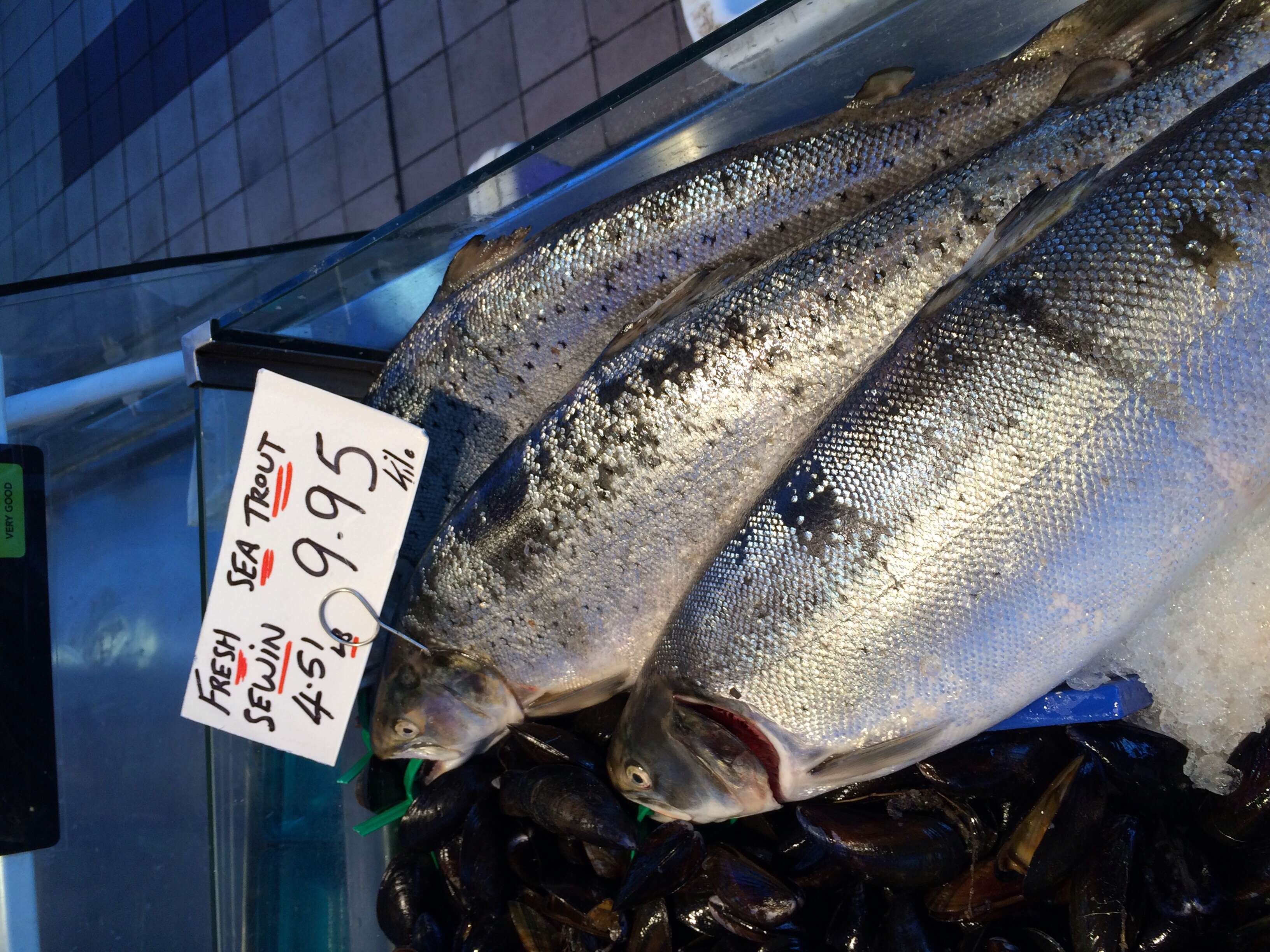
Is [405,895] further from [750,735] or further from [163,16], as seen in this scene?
[163,16]

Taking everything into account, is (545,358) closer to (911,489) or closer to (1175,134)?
(911,489)

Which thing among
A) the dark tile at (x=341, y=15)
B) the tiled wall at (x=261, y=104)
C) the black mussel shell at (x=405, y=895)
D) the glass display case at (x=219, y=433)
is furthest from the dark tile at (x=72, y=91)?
the black mussel shell at (x=405, y=895)

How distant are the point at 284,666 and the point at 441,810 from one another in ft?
1.91

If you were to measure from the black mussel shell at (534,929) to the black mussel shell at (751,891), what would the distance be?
0.48 metres

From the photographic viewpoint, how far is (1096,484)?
4.60ft

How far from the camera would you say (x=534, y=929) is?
6.58 ft

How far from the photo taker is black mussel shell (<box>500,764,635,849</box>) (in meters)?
1.91

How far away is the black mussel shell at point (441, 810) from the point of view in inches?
85.6

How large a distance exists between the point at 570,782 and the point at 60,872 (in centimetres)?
204

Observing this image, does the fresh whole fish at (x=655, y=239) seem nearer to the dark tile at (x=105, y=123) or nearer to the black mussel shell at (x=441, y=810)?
the black mussel shell at (x=441, y=810)

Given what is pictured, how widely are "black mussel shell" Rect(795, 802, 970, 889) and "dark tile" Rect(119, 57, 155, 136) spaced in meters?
6.71

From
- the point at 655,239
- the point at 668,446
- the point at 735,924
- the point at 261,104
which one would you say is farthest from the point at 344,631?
the point at 261,104

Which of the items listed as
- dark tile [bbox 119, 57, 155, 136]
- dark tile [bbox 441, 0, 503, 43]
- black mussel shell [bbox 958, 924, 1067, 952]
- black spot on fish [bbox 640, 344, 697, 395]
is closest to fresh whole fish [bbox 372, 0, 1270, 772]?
black spot on fish [bbox 640, 344, 697, 395]

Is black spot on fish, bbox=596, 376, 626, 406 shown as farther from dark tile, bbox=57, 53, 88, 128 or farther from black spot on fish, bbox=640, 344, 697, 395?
dark tile, bbox=57, 53, 88, 128
